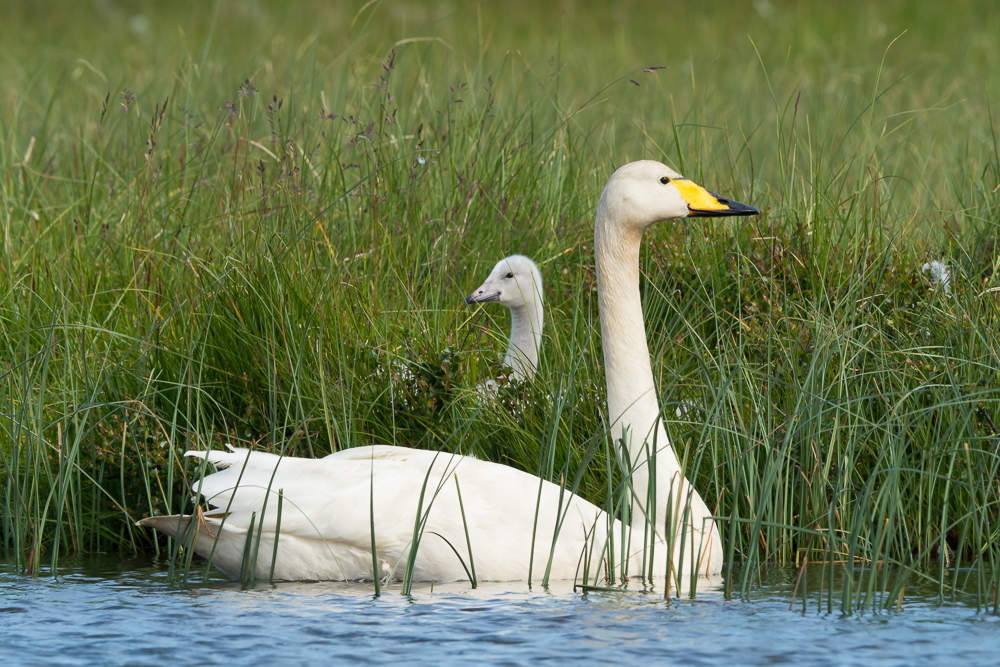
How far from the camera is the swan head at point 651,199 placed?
15.7 ft

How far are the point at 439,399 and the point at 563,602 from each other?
1539 mm

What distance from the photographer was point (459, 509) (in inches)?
182

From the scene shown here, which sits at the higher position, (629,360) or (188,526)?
(629,360)

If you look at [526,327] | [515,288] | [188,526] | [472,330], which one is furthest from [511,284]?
[188,526]

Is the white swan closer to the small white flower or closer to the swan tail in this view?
the small white flower

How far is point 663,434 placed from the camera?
4.71 meters

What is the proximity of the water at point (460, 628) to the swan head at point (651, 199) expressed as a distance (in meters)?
1.39

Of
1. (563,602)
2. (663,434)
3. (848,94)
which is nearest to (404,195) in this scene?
(663,434)

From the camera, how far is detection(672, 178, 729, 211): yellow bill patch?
15.9 ft

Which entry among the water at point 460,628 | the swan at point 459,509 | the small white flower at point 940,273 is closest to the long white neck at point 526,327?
the swan at point 459,509

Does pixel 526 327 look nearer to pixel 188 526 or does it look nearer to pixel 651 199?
pixel 651 199

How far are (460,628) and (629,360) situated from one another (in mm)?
1307

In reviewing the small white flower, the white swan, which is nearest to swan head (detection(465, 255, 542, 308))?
the white swan

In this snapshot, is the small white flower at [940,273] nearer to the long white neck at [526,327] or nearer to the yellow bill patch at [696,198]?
the yellow bill patch at [696,198]
